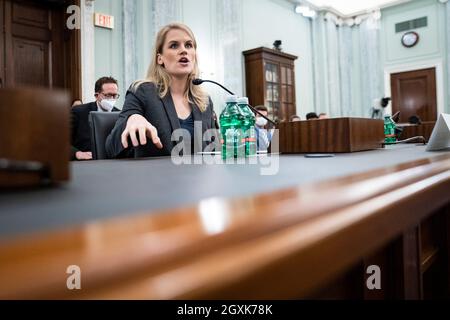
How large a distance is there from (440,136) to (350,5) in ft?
20.4

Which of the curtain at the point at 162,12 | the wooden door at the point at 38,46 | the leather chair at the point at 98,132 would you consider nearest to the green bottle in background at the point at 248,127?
the leather chair at the point at 98,132

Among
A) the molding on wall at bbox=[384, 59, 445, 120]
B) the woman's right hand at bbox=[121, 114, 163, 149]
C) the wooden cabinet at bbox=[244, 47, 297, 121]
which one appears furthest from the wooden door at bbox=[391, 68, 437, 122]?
the woman's right hand at bbox=[121, 114, 163, 149]

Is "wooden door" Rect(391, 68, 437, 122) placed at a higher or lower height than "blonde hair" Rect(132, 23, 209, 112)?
higher

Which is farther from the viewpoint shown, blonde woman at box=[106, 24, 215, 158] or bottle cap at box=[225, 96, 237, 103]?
blonde woman at box=[106, 24, 215, 158]

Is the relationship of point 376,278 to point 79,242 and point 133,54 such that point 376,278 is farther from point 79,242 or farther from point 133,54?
point 133,54

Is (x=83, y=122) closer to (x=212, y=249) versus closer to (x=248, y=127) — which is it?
(x=248, y=127)

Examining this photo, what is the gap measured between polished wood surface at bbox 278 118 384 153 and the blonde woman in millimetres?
396

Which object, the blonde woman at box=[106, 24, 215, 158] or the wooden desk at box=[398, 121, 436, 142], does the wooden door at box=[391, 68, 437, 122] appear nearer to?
the wooden desk at box=[398, 121, 436, 142]

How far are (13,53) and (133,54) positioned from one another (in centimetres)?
105

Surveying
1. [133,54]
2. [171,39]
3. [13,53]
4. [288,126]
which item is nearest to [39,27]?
[13,53]

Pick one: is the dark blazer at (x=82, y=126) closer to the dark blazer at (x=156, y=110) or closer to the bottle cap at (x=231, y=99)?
the dark blazer at (x=156, y=110)

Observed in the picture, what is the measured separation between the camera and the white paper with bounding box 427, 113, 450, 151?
91 cm

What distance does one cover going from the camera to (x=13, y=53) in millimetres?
3180

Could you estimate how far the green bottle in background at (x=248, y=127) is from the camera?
3.03ft
